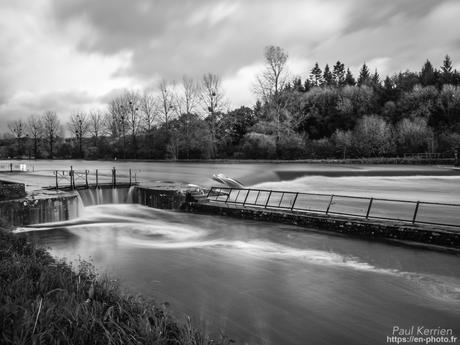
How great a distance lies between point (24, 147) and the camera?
10000 centimetres

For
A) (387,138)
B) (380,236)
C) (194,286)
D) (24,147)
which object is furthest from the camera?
(24,147)

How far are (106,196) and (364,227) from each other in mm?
15527

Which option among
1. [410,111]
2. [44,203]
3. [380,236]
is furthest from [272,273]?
[410,111]

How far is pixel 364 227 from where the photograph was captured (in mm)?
12555

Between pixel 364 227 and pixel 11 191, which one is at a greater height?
pixel 11 191

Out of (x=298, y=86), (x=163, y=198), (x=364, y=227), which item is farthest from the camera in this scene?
(x=298, y=86)

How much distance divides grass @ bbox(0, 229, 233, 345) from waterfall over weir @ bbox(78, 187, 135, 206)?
1648cm

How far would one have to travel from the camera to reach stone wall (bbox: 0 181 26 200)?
1525 centimetres

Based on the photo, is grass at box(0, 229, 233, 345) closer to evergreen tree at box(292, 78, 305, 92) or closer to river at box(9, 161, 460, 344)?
river at box(9, 161, 460, 344)

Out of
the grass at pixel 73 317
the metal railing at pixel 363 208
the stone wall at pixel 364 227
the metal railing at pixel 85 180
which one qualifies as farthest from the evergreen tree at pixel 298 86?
the grass at pixel 73 317

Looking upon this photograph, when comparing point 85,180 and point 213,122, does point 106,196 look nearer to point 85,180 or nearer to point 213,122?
point 85,180

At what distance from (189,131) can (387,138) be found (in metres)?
32.1

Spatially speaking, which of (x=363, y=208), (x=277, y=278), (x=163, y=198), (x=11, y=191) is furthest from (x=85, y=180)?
(x=277, y=278)

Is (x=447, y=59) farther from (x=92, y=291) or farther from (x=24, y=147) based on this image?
(x=24, y=147)
